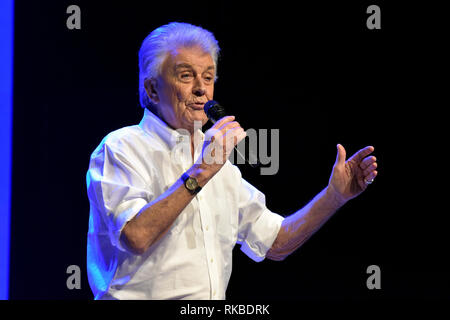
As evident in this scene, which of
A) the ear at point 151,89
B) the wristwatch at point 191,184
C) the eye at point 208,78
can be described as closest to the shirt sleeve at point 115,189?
the wristwatch at point 191,184

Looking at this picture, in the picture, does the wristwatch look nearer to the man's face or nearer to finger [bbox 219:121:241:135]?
finger [bbox 219:121:241:135]

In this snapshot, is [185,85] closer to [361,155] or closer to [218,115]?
[218,115]

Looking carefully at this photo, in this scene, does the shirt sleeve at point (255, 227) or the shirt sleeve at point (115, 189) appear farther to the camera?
the shirt sleeve at point (255, 227)

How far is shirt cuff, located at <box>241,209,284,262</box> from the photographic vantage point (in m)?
1.95

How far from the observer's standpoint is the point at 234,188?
73.7 inches

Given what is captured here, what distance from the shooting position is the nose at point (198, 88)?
5.66 ft

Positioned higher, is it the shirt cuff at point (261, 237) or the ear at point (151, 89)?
the ear at point (151, 89)

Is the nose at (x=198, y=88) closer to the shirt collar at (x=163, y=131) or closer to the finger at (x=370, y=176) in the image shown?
the shirt collar at (x=163, y=131)

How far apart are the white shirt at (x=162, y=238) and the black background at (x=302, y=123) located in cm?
81

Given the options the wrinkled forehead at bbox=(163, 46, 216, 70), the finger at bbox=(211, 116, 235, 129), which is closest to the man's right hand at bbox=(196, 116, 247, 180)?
the finger at bbox=(211, 116, 235, 129)
